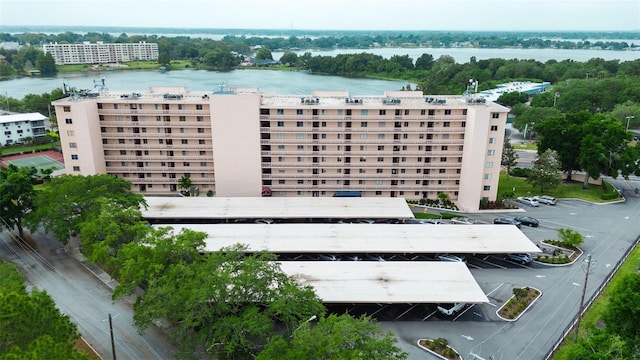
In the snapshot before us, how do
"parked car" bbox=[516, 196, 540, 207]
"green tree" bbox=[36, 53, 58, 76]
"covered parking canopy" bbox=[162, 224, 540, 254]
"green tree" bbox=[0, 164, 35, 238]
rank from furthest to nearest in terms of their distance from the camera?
"green tree" bbox=[36, 53, 58, 76], "parked car" bbox=[516, 196, 540, 207], "green tree" bbox=[0, 164, 35, 238], "covered parking canopy" bbox=[162, 224, 540, 254]

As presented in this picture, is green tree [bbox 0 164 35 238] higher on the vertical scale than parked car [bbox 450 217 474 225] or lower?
higher

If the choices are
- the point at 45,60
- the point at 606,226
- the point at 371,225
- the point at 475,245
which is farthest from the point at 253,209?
the point at 45,60

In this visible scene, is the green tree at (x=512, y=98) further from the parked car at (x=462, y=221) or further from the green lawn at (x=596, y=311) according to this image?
the green lawn at (x=596, y=311)

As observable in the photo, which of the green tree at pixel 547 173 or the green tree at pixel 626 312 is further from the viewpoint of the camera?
the green tree at pixel 547 173

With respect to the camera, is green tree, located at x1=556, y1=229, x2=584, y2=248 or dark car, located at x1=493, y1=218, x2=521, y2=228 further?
dark car, located at x1=493, y1=218, x2=521, y2=228

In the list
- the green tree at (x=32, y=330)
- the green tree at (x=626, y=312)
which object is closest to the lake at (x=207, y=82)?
the green tree at (x=626, y=312)

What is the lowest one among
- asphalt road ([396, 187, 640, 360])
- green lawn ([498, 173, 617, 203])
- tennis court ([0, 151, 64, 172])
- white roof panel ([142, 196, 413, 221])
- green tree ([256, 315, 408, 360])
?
asphalt road ([396, 187, 640, 360])

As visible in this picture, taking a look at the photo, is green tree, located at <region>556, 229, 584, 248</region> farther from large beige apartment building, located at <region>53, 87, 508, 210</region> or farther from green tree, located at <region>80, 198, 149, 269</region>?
→ green tree, located at <region>80, 198, 149, 269</region>

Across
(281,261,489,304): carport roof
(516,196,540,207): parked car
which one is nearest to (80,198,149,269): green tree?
(281,261,489,304): carport roof

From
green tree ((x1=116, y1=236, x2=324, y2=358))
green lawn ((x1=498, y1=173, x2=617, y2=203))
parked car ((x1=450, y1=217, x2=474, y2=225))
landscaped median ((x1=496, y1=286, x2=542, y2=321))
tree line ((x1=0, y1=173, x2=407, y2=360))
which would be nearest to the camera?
tree line ((x1=0, y1=173, x2=407, y2=360))
